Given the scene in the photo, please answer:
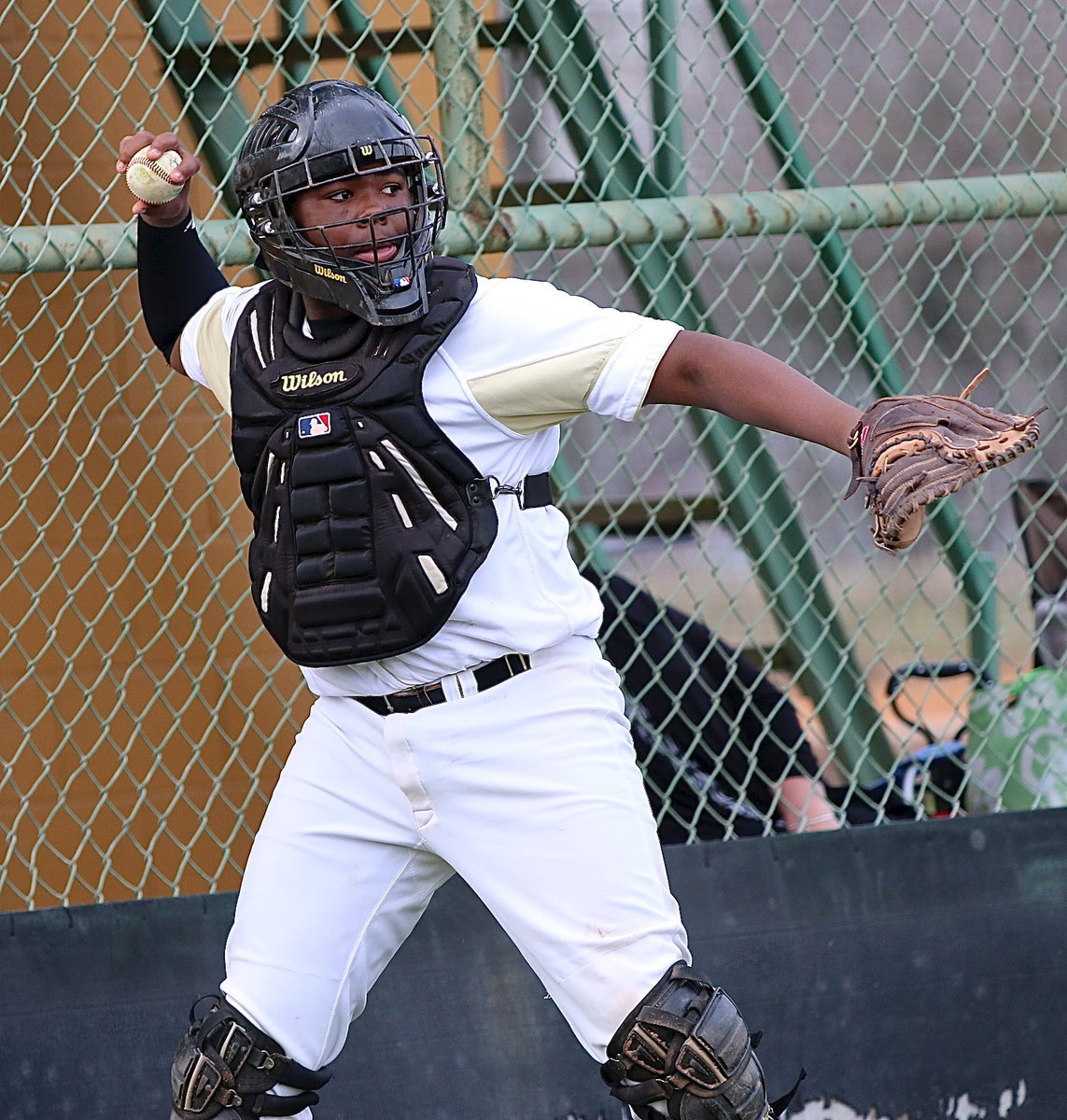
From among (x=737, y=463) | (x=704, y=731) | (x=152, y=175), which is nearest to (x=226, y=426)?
(x=737, y=463)

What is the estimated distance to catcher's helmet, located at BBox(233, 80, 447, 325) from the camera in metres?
2.57

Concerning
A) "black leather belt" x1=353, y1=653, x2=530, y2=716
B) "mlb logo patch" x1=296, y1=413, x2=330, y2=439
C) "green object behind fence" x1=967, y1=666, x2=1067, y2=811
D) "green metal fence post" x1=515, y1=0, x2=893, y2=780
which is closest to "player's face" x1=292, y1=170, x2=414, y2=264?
"mlb logo patch" x1=296, y1=413, x2=330, y2=439

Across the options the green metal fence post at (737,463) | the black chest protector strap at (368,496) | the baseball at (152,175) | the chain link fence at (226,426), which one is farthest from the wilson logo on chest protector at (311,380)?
the green metal fence post at (737,463)

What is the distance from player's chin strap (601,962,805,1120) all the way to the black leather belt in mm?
555

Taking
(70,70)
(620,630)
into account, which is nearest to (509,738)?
(620,630)

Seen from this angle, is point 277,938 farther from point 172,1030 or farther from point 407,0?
point 407,0

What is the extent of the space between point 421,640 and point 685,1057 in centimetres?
79

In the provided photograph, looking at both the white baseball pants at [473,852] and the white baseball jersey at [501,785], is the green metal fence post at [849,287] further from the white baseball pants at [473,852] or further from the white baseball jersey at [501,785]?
the white baseball pants at [473,852]

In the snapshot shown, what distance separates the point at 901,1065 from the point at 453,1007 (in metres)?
1.06

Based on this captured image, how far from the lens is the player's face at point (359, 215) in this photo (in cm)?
258

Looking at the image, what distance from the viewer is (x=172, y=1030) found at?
346cm

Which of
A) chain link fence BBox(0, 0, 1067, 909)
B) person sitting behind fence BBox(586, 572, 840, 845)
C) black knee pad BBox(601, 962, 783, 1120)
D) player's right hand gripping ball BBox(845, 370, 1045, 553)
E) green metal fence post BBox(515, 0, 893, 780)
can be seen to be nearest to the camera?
player's right hand gripping ball BBox(845, 370, 1045, 553)

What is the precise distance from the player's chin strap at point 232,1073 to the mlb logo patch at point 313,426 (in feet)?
3.22

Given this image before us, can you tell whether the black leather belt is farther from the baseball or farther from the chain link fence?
the chain link fence
